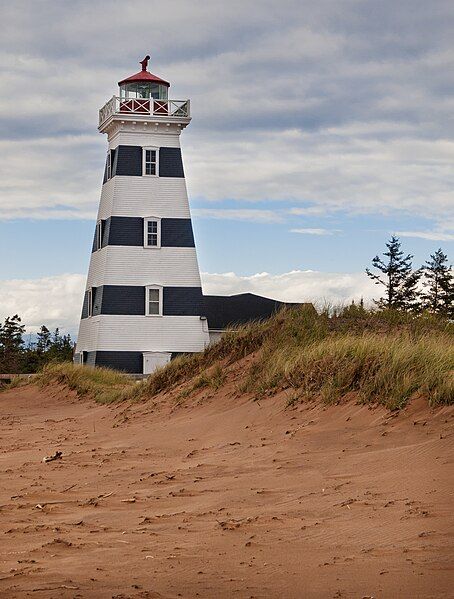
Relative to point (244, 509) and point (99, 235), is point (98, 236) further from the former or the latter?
point (244, 509)

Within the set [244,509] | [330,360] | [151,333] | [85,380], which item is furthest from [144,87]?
[244,509]

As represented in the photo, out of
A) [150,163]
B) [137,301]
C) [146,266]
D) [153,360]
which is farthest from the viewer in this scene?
[150,163]

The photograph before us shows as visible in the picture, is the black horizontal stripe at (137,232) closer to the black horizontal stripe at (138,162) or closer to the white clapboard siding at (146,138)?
the black horizontal stripe at (138,162)

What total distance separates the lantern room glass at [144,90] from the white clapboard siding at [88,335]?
9.52 meters

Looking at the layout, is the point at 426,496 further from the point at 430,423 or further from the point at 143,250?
the point at 143,250

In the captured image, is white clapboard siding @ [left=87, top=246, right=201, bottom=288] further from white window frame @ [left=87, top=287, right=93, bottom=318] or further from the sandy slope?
the sandy slope

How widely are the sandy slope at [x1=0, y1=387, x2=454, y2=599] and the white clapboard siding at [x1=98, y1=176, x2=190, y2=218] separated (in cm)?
2533

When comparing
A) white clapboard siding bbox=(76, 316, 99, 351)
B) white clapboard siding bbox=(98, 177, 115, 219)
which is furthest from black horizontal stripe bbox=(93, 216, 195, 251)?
white clapboard siding bbox=(76, 316, 99, 351)

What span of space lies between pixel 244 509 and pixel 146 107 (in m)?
33.2

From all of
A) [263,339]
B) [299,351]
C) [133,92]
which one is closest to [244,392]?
[299,351]

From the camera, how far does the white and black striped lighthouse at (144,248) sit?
3928cm

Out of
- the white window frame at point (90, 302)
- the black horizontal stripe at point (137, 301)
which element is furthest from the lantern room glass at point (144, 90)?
the white window frame at point (90, 302)

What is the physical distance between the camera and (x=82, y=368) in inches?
1195

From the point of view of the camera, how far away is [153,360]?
3934 centimetres
